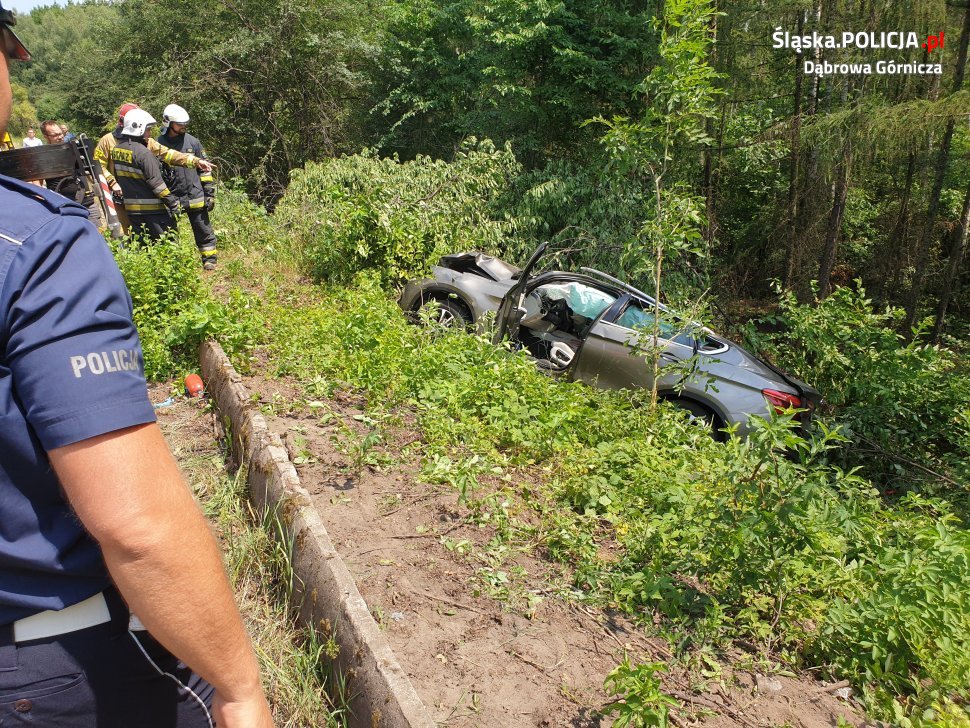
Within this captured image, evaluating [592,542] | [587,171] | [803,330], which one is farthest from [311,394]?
[587,171]

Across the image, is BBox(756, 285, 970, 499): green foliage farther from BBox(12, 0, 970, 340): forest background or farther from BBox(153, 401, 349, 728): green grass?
BBox(153, 401, 349, 728): green grass

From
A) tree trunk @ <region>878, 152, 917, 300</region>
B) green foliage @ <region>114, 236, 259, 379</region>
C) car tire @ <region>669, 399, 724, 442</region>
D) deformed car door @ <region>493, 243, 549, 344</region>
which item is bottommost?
tree trunk @ <region>878, 152, 917, 300</region>

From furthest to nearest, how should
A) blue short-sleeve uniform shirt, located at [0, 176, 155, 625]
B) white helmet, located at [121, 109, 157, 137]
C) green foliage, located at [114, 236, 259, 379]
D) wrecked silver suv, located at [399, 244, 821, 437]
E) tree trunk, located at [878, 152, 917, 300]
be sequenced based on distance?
tree trunk, located at [878, 152, 917, 300]
white helmet, located at [121, 109, 157, 137]
wrecked silver suv, located at [399, 244, 821, 437]
green foliage, located at [114, 236, 259, 379]
blue short-sleeve uniform shirt, located at [0, 176, 155, 625]

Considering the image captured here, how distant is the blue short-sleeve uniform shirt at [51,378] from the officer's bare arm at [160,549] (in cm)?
5

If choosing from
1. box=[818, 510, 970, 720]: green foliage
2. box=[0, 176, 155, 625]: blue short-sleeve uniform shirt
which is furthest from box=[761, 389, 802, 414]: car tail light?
box=[0, 176, 155, 625]: blue short-sleeve uniform shirt

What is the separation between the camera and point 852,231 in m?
15.7

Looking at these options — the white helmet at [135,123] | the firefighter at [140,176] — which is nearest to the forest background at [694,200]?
the firefighter at [140,176]

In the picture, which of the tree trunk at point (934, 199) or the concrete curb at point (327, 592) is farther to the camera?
the tree trunk at point (934, 199)

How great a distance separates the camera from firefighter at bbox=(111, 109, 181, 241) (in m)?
7.54

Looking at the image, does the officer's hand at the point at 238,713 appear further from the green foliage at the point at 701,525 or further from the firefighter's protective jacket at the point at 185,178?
the firefighter's protective jacket at the point at 185,178

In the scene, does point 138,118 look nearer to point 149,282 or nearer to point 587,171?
point 149,282

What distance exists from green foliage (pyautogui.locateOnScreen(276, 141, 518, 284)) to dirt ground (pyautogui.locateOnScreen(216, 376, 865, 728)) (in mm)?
5420

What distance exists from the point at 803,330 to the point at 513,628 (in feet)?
20.3

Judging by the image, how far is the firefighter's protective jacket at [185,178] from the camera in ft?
27.2
